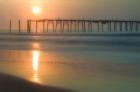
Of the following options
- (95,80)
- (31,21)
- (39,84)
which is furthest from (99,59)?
(31,21)

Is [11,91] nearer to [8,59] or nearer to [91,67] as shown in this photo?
[91,67]

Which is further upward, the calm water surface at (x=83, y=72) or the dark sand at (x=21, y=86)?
the dark sand at (x=21, y=86)

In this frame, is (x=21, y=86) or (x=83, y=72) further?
(x=83, y=72)

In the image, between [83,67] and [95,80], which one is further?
[83,67]

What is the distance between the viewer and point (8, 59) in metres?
17.0

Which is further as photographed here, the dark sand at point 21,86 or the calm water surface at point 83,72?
the calm water surface at point 83,72

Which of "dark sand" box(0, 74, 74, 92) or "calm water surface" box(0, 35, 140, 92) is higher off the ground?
"dark sand" box(0, 74, 74, 92)

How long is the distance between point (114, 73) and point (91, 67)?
1.53 metres

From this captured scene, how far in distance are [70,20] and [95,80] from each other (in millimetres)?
59420

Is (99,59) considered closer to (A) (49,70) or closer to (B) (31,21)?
(A) (49,70)

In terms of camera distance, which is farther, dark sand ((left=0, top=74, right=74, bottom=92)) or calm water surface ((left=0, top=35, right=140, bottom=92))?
calm water surface ((left=0, top=35, right=140, bottom=92))

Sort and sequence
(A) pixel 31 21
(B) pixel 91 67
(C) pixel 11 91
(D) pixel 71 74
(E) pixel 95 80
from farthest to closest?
(A) pixel 31 21
(B) pixel 91 67
(D) pixel 71 74
(E) pixel 95 80
(C) pixel 11 91

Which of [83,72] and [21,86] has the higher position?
[21,86]

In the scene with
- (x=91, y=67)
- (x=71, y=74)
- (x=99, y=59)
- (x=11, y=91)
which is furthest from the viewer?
(x=99, y=59)
